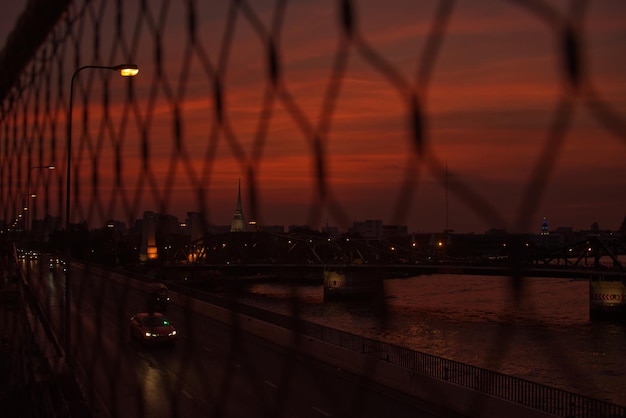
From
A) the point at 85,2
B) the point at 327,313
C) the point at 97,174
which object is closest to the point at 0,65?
the point at 85,2

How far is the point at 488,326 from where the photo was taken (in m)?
13.0

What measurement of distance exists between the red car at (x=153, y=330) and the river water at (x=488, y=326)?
1890 millimetres

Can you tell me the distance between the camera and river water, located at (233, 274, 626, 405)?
2.26 ft

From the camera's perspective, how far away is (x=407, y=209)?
0.64m

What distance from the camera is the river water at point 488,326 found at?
2.26ft

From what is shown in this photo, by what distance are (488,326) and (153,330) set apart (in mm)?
6837

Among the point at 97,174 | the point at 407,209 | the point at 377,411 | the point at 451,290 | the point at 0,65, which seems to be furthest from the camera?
the point at 451,290

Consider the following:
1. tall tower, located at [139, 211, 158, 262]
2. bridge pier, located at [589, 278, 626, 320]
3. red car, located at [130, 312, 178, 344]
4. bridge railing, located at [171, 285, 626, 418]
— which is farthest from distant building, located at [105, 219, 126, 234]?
bridge pier, located at [589, 278, 626, 320]

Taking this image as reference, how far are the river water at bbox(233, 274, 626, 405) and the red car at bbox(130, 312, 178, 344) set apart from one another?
74.4 inches

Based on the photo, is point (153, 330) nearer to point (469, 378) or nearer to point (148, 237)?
point (469, 378)

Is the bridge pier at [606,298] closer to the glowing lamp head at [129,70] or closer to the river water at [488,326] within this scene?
the river water at [488,326]

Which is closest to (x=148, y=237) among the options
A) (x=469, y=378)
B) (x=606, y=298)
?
(x=469, y=378)

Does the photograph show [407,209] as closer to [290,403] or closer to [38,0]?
[38,0]

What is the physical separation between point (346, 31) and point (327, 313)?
1767 centimetres
